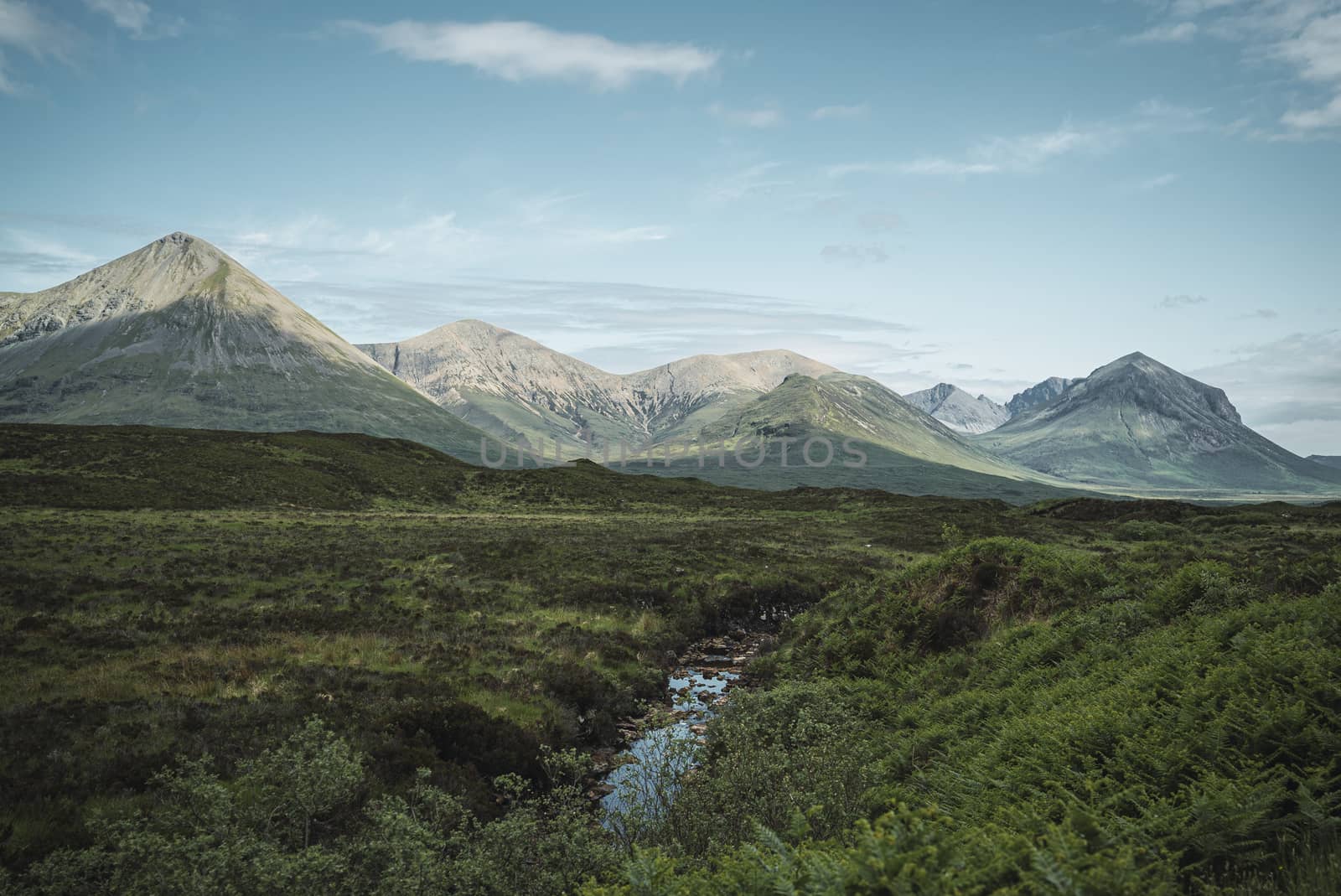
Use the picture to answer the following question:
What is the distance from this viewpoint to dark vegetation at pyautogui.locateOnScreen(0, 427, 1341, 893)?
698cm

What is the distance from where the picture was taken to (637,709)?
19359 mm

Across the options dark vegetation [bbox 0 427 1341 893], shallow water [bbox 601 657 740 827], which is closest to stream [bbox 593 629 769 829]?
shallow water [bbox 601 657 740 827]

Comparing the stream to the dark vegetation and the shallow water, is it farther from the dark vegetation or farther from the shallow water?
the dark vegetation

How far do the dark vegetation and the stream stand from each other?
802 mm

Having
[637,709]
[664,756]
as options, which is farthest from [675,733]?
[664,756]

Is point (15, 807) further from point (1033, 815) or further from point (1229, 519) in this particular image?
point (1229, 519)

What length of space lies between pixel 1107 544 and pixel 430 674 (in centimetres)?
4766

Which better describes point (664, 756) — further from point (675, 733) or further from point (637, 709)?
point (637, 709)

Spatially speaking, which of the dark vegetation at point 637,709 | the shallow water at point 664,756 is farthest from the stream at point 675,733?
the dark vegetation at point 637,709

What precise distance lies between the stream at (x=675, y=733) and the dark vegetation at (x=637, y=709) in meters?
0.80

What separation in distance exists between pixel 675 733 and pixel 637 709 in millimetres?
3138

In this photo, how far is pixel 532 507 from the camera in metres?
88.8

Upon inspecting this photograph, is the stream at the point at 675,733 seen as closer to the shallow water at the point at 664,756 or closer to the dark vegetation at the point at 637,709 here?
the shallow water at the point at 664,756

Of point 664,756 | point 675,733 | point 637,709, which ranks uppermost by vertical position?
point 664,756
